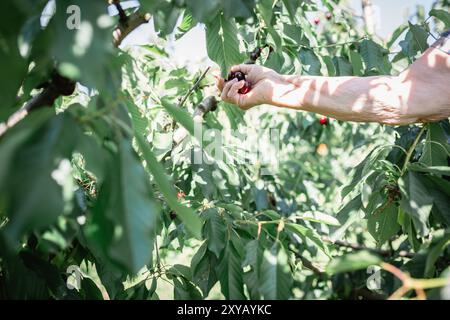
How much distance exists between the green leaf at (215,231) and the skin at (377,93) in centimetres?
41

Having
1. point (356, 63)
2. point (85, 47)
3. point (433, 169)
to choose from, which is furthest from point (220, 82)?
point (85, 47)

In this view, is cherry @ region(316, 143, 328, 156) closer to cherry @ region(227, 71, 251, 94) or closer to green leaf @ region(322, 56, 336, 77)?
green leaf @ region(322, 56, 336, 77)

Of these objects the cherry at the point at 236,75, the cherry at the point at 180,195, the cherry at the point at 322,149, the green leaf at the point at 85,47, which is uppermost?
the green leaf at the point at 85,47

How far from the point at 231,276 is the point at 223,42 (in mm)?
609

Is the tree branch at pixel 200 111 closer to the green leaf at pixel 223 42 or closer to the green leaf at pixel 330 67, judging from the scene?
the green leaf at pixel 223 42

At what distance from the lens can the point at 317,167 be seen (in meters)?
3.31

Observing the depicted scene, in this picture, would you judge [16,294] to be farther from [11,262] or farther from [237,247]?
[237,247]

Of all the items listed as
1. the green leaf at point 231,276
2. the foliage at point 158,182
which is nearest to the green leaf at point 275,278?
the foliage at point 158,182

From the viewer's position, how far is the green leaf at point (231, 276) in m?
0.90

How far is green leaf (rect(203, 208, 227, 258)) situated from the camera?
3.38 feet

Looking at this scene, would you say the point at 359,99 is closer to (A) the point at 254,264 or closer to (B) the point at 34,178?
(A) the point at 254,264

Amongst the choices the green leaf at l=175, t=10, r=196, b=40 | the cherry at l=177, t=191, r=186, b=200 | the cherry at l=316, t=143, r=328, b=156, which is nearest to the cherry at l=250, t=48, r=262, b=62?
the green leaf at l=175, t=10, r=196, b=40
